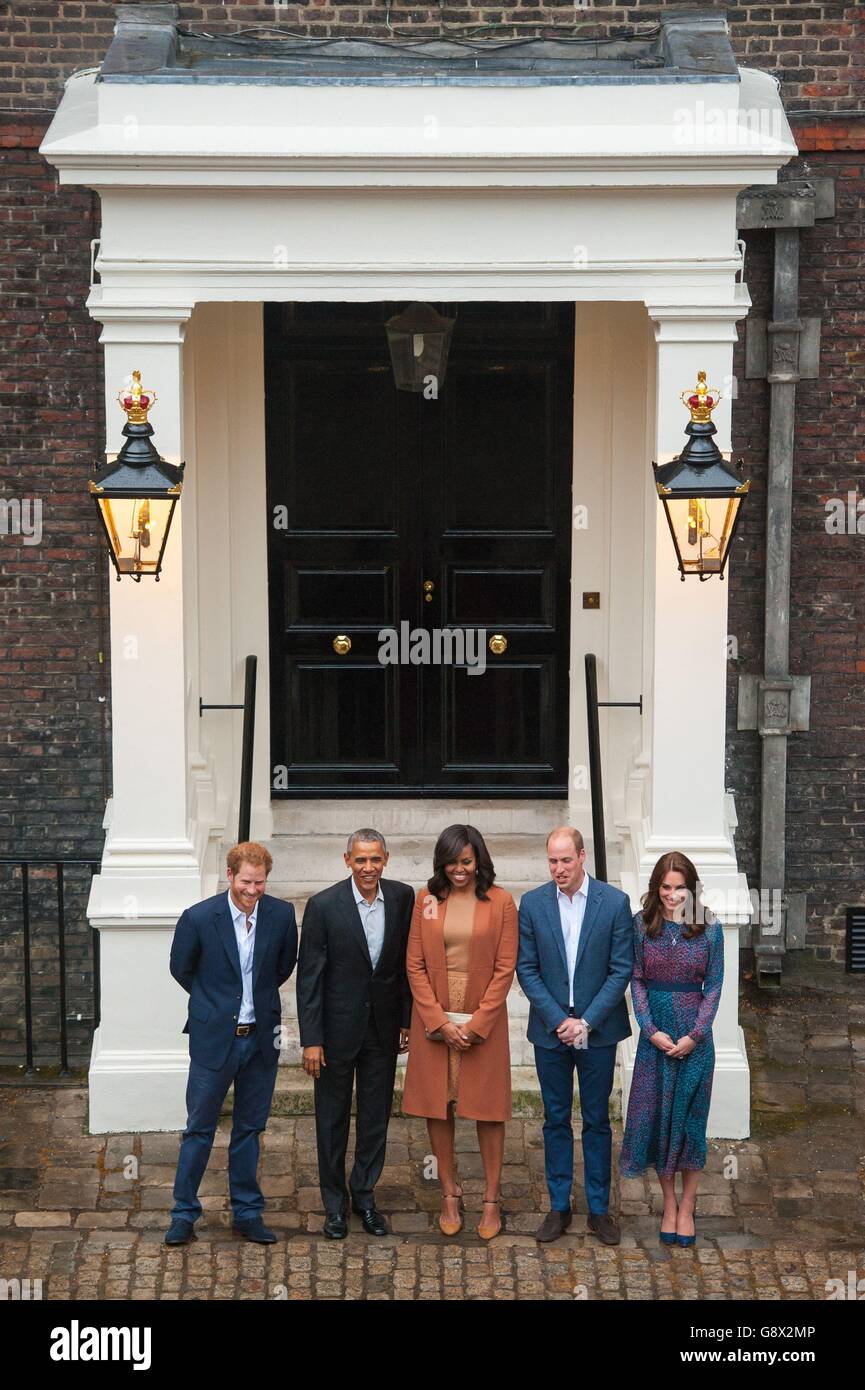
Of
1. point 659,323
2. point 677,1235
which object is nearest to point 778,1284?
point 677,1235

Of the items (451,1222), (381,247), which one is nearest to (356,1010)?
(451,1222)

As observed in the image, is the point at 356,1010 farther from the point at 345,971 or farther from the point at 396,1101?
the point at 396,1101

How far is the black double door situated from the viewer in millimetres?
9688

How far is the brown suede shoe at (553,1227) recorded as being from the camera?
7160mm

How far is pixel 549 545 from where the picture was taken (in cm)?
982

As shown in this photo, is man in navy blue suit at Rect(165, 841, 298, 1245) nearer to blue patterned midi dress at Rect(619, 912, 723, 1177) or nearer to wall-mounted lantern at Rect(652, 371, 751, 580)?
blue patterned midi dress at Rect(619, 912, 723, 1177)

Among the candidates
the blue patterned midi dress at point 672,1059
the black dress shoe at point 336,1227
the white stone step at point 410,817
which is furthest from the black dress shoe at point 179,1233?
the white stone step at point 410,817

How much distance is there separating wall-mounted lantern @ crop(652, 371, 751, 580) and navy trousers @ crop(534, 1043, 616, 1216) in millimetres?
2060

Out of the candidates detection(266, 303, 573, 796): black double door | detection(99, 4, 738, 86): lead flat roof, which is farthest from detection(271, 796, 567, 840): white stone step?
detection(99, 4, 738, 86): lead flat roof

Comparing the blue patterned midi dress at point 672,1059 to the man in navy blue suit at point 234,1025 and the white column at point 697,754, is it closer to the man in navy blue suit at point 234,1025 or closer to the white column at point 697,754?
the white column at point 697,754

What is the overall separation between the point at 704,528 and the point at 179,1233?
3429 millimetres

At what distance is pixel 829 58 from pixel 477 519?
2833 mm

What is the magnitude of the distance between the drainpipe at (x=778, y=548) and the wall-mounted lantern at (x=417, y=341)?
62.9 inches

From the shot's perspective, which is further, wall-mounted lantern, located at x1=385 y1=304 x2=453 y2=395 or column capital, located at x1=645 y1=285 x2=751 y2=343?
wall-mounted lantern, located at x1=385 y1=304 x2=453 y2=395
